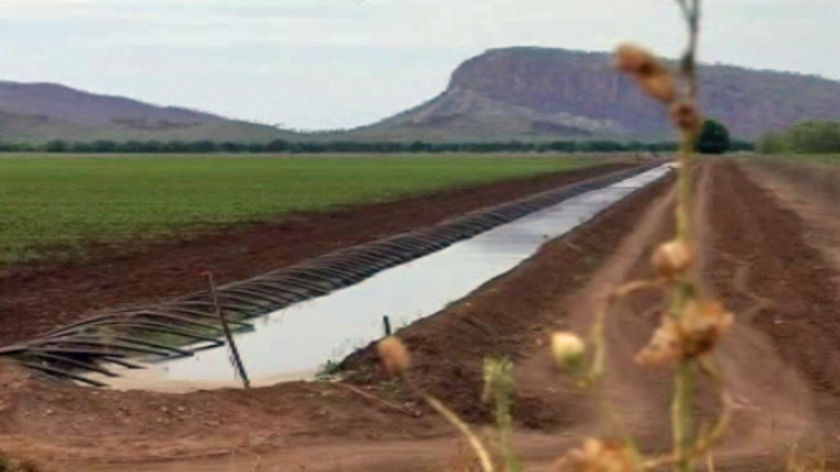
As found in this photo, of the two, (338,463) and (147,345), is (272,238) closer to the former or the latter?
(147,345)

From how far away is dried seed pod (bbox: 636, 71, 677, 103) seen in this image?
48.0 inches

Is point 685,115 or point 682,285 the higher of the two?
point 685,115

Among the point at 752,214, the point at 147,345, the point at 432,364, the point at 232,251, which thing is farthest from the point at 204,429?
the point at 752,214

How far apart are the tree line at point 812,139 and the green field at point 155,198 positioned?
52.9 metres

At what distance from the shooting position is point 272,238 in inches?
1372

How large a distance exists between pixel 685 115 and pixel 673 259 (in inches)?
4.2

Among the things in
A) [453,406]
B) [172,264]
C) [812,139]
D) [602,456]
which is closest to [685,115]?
[602,456]

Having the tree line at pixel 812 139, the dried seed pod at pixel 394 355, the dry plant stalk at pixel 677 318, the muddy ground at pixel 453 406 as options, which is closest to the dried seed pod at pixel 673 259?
the dry plant stalk at pixel 677 318

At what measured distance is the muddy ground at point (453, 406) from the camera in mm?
11461

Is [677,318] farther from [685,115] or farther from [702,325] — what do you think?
[685,115]

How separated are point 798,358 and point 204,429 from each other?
599cm

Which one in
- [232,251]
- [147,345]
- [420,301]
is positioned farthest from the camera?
Answer: [232,251]

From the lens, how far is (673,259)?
1.25 m

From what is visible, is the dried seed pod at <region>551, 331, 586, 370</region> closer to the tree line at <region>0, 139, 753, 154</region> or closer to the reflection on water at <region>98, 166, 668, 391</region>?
the reflection on water at <region>98, 166, 668, 391</region>
